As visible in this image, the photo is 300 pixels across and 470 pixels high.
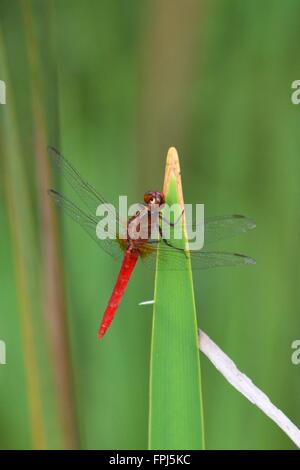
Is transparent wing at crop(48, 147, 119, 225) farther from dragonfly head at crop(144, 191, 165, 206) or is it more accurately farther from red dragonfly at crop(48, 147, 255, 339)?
dragonfly head at crop(144, 191, 165, 206)

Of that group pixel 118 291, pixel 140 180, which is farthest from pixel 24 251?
pixel 140 180

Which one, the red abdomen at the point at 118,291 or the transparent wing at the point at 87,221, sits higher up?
the transparent wing at the point at 87,221

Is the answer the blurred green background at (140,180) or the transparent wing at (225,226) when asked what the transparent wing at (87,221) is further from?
the transparent wing at (225,226)

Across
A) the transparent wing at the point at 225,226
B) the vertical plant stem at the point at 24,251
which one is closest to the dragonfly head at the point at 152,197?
the transparent wing at the point at 225,226

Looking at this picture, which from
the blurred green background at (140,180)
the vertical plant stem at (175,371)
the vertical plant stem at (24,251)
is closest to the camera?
the vertical plant stem at (175,371)

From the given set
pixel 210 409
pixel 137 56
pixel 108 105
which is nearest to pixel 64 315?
pixel 210 409

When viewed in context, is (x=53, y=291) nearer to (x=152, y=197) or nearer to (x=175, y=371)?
(x=152, y=197)

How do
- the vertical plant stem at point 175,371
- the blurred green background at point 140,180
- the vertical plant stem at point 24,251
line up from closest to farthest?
1. the vertical plant stem at point 175,371
2. the vertical plant stem at point 24,251
3. the blurred green background at point 140,180
